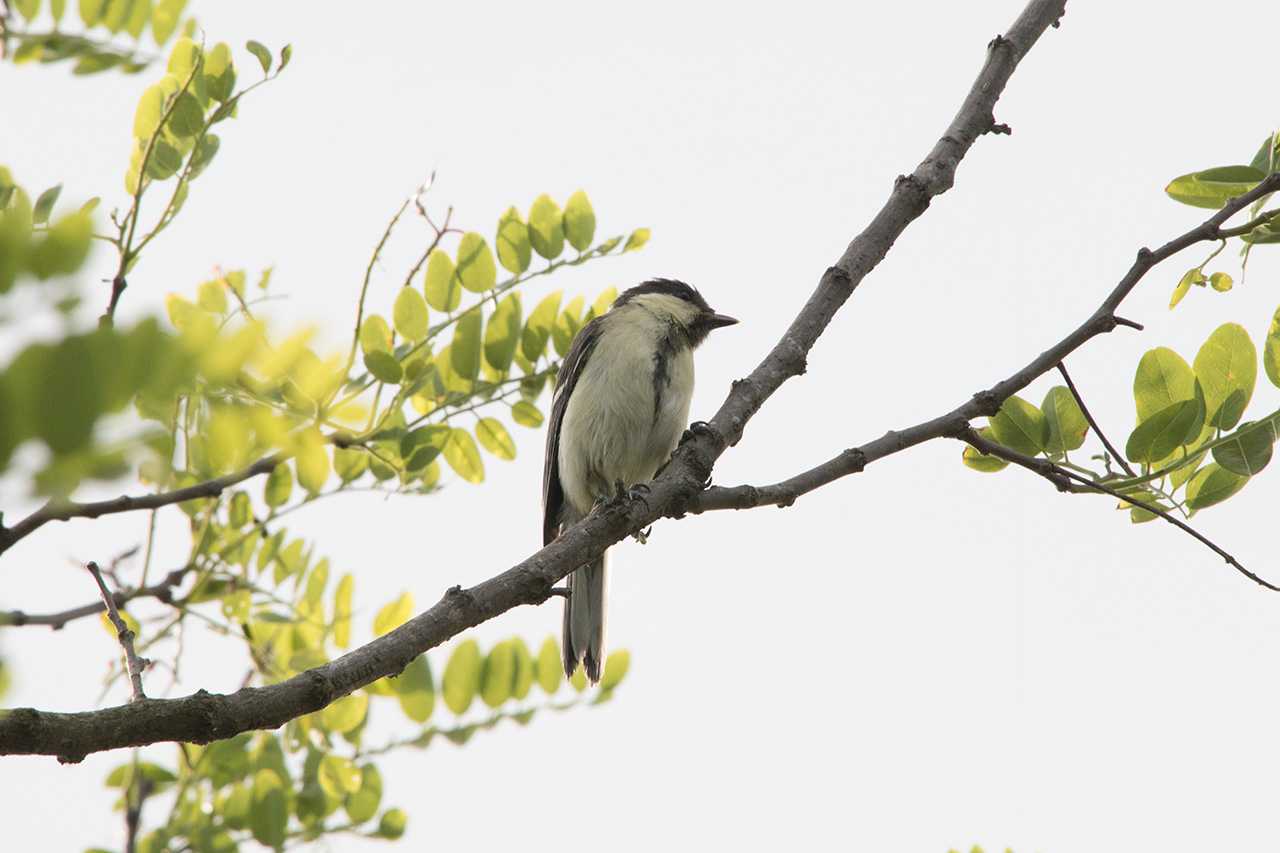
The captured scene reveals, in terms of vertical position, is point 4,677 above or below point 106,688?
below

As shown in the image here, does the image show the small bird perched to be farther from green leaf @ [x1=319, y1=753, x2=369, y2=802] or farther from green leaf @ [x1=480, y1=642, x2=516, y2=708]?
green leaf @ [x1=319, y1=753, x2=369, y2=802]

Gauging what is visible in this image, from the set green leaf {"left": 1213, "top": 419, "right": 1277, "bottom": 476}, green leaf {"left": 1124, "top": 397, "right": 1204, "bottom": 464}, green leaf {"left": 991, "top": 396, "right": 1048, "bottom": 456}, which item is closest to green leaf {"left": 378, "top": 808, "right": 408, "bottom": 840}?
green leaf {"left": 991, "top": 396, "right": 1048, "bottom": 456}

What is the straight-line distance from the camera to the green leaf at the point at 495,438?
4.44 meters

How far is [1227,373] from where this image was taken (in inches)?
114

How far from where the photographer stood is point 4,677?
1825mm

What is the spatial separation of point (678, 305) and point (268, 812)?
147 inches

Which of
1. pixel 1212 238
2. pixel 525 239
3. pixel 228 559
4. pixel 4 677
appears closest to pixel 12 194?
pixel 228 559

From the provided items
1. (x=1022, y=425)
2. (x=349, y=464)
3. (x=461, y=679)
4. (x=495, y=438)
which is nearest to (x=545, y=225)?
(x=495, y=438)

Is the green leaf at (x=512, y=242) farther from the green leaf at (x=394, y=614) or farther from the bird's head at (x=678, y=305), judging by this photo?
the bird's head at (x=678, y=305)

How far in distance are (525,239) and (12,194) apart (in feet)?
5.10

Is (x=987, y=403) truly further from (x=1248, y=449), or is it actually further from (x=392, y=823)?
(x=392, y=823)

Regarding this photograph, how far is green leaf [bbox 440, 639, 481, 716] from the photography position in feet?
14.4

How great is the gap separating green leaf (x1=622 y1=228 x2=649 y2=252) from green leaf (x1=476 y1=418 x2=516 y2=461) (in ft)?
2.43

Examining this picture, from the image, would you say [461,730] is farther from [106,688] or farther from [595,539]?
[595,539]
